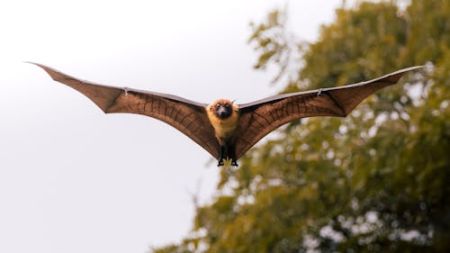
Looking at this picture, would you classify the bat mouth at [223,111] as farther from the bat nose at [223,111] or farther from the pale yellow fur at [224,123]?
the pale yellow fur at [224,123]

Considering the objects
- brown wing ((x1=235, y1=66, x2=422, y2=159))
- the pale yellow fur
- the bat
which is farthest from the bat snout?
brown wing ((x1=235, y1=66, x2=422, y2=159))

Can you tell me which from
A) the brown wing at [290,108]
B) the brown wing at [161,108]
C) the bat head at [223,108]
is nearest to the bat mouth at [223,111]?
the bat head at [223,108]

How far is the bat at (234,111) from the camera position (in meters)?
22.8

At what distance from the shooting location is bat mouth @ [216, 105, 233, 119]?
22.1 m

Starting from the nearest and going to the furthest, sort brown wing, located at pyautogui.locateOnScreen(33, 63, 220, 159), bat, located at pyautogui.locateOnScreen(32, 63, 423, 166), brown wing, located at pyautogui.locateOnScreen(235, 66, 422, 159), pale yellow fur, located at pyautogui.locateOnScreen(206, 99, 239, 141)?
1. pale yellow fur, located at pyautogui.locateOnScreen(206, 99, 239, 141)
2. bat, located at pyautogui.locateOnScreen(32, 63, 423, 166)
3. brown wing, located at pyautogui.locateOnScreen(235, 66, 422, 159)
4. brown wing, located at pyautogui.locateOnScreen(33, 63, 220, 159)

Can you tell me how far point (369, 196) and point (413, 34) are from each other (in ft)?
18.5

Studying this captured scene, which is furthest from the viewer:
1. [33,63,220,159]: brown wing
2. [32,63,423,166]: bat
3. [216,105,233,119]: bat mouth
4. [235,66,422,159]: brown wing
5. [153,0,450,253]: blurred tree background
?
[153,0,450,253]: blurred tree background

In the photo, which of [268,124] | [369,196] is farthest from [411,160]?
[268,124]

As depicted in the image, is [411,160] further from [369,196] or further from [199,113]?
[199,113]

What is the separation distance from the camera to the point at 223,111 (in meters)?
22.1

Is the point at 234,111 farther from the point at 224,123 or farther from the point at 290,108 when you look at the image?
the point at 290,108

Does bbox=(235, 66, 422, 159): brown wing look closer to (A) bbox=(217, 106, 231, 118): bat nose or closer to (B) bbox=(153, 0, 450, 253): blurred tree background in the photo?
(A) bbox=(217, 106, 231, 118): bat nose

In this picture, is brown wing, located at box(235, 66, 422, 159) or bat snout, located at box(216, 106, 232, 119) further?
brown wing, located at box(235, 66, 422, 159)

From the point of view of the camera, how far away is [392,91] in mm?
45281
